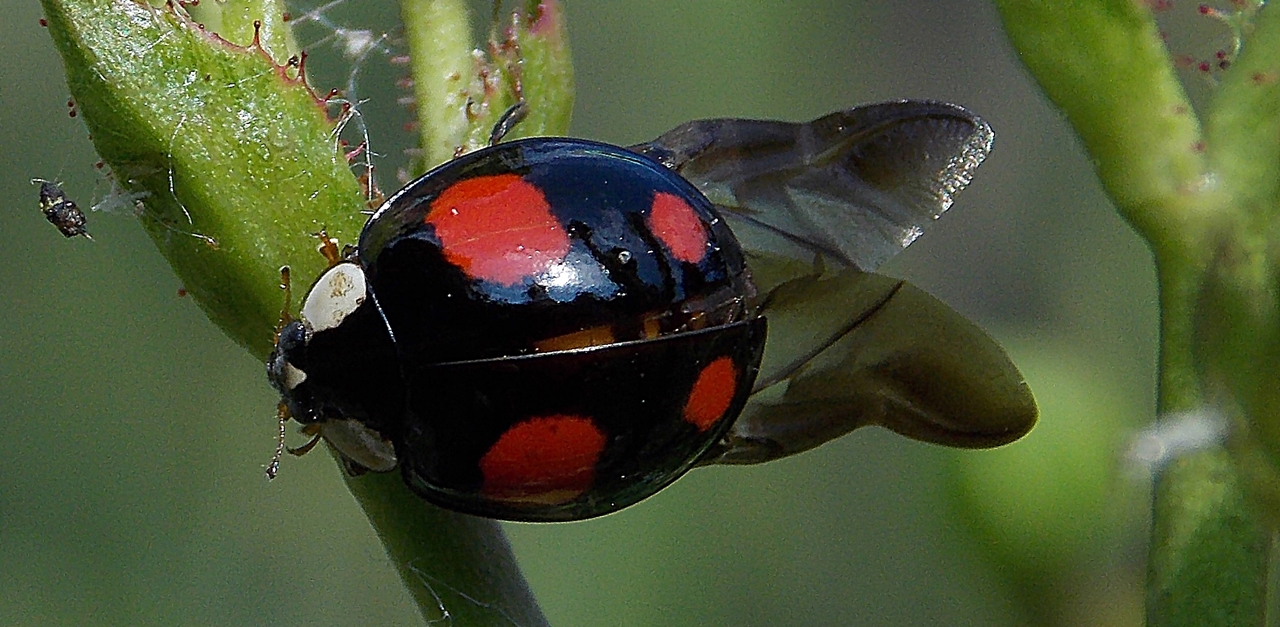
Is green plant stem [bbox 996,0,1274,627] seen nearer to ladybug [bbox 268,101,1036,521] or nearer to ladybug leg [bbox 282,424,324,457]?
ladybug [bbox 268,101,1036,521]

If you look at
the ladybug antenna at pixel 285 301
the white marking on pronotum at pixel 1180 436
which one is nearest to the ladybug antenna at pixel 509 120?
the ladybug antenna at pixel 285 301

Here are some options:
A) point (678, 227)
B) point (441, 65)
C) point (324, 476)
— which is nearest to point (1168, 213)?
point (678, 227)

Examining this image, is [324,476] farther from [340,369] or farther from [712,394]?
[712,394]

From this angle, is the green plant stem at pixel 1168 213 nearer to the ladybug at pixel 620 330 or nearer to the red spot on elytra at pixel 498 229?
the ladybug at pixel 620 330

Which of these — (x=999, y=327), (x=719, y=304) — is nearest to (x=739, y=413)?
(x=719, y=304)

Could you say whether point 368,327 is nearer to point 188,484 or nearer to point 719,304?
point 719,304

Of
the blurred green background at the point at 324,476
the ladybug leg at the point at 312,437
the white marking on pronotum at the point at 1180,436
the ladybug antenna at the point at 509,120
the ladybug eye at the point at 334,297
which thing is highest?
the ladybug antenna at the point at 509,120
